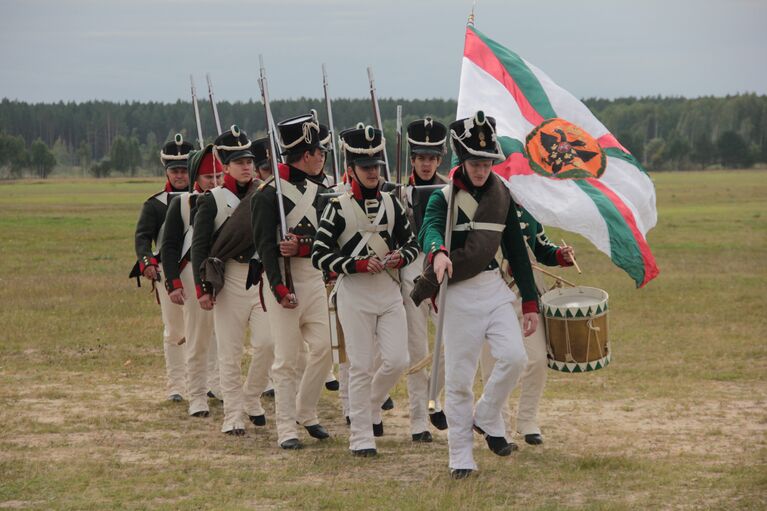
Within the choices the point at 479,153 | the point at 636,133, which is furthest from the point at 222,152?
the point at 636,133

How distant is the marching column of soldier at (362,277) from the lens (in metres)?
7.55

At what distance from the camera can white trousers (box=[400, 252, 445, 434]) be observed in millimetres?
9031

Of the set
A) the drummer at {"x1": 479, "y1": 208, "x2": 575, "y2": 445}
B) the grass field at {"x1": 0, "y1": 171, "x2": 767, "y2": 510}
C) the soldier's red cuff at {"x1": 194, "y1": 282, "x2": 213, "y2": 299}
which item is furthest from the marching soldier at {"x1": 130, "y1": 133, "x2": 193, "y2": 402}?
the drummer at {"x1": 479, "y1": 208, "x2": 575, "y2": 445}

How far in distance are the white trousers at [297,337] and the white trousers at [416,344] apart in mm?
695

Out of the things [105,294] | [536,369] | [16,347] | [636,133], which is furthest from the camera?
[636,133]

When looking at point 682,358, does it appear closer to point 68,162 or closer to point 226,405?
point 226,405

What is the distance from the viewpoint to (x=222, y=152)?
30.8 feet

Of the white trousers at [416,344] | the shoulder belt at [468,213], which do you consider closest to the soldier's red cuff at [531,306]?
the shoulder belt at [468,213]

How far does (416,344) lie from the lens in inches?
364

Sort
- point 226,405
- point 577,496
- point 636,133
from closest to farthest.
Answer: point 577,496 → point 226,405 → point 636,133

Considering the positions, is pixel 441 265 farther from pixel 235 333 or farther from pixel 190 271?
pixel 190 271

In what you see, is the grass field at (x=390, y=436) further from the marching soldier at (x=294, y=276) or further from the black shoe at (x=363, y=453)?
the marching soldier at (x=294, y=276)

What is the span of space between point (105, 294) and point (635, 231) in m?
13.0

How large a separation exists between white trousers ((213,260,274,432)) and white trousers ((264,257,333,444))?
435mm
